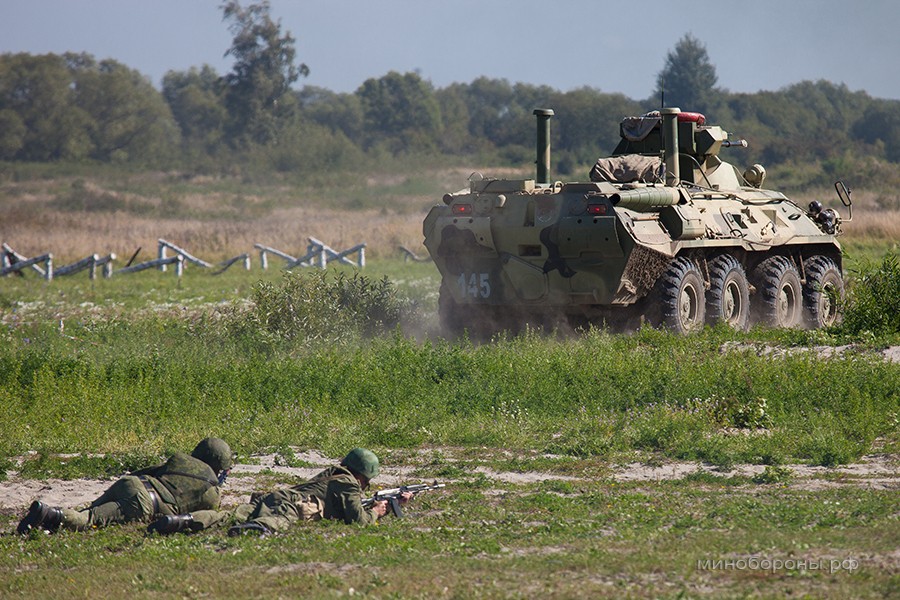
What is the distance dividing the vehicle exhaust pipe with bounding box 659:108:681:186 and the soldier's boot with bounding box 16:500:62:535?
10.8 metres

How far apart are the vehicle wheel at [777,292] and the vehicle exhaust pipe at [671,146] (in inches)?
87.3

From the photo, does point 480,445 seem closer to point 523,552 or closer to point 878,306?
point 523,552

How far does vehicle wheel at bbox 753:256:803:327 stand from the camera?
18.2 meters

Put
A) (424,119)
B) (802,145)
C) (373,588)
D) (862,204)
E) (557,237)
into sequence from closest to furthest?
(373,588) < (557,237) < (862,204) < (802,145) < (424,119)

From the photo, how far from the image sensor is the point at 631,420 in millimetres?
11578

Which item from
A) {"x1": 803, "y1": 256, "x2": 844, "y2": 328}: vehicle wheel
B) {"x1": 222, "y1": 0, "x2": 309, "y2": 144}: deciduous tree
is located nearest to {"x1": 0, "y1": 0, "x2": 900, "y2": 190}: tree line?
{"x1": 222, "y1": 0, "x2": 309, "y2": 144}: deciduous tree

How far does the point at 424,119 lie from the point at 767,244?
156 ft

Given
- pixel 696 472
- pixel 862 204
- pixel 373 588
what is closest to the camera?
pixel 373 588

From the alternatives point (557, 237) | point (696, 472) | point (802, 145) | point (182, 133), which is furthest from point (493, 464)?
point (182, 133)

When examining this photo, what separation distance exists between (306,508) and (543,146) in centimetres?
1060

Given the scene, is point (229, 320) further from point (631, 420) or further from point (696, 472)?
point (696, 472)

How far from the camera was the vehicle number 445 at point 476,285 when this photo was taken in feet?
54.2

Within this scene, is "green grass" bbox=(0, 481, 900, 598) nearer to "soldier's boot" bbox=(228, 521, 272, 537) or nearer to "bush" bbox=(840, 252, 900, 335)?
"soldier's boot" bbox=(228, 521, 272, 537)

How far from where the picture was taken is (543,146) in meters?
18.2
